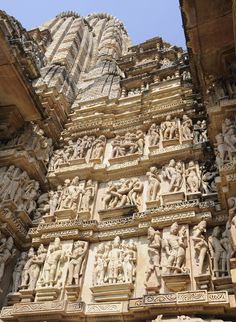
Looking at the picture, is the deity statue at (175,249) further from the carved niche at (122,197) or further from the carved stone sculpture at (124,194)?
the carved stone sculpture at (124,194)

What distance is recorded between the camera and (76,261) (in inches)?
281

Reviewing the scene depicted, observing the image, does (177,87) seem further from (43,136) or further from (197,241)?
(197,241)

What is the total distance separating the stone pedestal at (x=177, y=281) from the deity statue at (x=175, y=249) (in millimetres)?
136

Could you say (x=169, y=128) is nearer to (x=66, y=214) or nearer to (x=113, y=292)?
(x=66, y=214)

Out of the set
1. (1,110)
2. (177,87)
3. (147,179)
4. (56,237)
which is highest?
(177,87)

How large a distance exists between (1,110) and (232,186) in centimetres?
590

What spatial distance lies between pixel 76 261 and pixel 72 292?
61cm

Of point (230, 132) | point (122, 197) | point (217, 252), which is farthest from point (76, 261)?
point (230, 132)

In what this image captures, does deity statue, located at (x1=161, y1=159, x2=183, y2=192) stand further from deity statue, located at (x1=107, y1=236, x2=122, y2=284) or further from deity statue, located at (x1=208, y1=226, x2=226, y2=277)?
deity statue, located at (x1=107, y1=236, x2=122, y2=284)

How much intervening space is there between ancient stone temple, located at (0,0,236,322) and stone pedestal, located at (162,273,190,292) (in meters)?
0.02

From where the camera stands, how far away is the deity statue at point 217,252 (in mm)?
6195

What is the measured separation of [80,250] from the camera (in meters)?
7.34

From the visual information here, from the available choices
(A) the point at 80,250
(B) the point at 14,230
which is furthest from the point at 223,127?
(B) the point at 14,230

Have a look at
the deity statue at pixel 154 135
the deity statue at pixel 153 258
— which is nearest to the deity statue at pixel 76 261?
the deity statue at pixel 153 258
